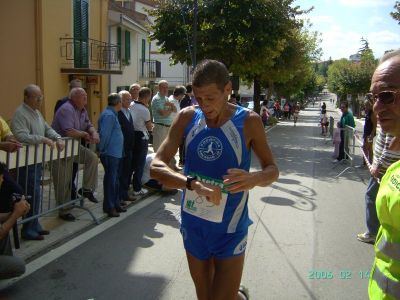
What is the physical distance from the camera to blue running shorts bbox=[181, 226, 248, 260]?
276 centimetres

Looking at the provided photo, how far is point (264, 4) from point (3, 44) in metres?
10.8

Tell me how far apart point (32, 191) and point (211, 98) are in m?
3.80

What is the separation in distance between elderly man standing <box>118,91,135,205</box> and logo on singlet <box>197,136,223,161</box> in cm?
467

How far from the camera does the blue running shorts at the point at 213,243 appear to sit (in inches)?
108

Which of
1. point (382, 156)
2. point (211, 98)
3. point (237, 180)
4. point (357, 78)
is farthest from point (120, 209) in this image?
point (357, 78)

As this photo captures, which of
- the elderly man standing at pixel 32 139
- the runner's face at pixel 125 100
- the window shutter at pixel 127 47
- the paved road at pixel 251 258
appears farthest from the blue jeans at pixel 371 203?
the window shutter at pixel 127 47

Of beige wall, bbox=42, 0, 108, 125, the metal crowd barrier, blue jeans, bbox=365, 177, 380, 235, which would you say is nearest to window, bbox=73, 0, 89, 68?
beige wall, bbox=42, 0, 108, 125

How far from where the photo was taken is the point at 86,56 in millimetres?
17609

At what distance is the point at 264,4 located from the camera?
18.9 meters

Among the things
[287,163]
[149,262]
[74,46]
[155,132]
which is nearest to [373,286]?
[149,262]

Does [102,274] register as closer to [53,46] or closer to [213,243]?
[213,243]

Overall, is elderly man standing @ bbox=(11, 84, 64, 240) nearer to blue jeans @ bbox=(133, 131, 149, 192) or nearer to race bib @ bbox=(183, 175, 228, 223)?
blue jeans @ bbox=(133, 131, 149, 192)

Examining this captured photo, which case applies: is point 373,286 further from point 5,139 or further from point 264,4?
point 264,4

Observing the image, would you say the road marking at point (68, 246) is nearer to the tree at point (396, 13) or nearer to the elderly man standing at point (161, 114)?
the elderly man standing at point (161, 114)
